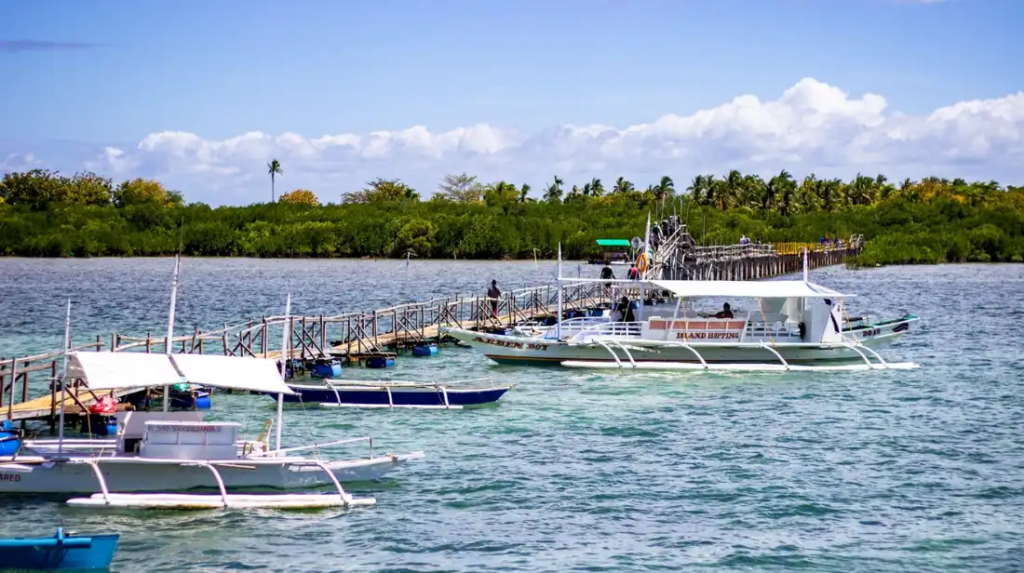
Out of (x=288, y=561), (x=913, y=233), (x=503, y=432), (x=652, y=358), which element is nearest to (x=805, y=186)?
(x=913, y=233)

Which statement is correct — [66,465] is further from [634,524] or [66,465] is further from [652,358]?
[652,358]

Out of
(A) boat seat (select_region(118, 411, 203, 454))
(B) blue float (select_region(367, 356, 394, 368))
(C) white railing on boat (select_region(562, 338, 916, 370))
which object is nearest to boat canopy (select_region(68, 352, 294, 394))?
(A) boat seat (select_region(118, 411, 203, 454))

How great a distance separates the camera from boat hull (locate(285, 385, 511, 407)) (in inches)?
1444

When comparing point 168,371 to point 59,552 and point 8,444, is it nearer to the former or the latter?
point 59,552

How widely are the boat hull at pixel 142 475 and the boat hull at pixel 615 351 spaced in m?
20.2

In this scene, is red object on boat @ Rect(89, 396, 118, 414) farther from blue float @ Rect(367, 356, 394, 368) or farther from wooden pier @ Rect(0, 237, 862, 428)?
blue float @ Rect(367, 356, 394, 368)

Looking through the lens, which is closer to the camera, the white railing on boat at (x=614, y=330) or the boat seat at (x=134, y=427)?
the boat seat at (x=134, y=427)

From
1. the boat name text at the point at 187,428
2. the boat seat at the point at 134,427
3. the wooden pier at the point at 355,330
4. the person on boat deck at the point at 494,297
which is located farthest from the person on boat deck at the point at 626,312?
the boat seat at the point at 134,427

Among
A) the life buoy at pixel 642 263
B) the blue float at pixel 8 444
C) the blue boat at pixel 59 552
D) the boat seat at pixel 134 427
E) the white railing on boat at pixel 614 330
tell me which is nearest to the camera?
the blue boat at pixel 59 552

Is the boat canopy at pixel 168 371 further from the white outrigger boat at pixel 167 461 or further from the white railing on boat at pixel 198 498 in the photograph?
the white railing on boat at pixel 198 498

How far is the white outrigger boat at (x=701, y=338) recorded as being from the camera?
151 ft

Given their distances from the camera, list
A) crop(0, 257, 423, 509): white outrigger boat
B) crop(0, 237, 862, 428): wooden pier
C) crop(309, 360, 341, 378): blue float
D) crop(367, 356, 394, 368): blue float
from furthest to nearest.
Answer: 1. crop(367, 356, 394, 368): blue float
2. crop(309, 360, 341, 378): blue float
3. crop(0, 237, 862, 428): wooden pier
4. crop(0, 257, 423, 509): white outrigger boat

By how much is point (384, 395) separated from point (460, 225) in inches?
5089

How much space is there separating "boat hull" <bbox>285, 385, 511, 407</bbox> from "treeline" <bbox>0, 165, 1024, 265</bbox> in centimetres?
11134
